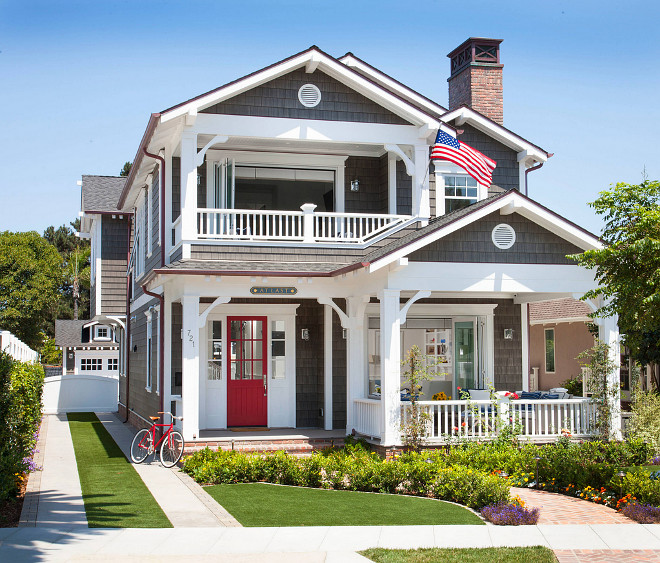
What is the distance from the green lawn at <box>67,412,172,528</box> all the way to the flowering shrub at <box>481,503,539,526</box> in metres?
4.09

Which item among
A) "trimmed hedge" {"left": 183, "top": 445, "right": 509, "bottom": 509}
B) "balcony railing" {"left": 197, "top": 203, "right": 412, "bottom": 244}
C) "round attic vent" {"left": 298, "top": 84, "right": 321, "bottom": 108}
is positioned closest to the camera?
"trimmed hedge" {"left": 183, "top": 445, "right": 509, "bottom": 509}

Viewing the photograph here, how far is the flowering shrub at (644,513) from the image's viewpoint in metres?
10.3

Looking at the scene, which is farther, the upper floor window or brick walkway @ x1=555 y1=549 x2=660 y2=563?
the upper floor window

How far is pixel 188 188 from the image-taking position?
16.0m

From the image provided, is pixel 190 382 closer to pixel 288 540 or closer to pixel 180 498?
pixel 180 498

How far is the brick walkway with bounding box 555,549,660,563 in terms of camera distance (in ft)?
27.9

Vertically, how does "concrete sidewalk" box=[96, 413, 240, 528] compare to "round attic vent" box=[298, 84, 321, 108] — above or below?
below

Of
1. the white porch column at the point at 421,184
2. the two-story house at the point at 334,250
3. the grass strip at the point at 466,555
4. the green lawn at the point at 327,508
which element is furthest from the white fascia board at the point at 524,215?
the grass strip at the point at 466,555

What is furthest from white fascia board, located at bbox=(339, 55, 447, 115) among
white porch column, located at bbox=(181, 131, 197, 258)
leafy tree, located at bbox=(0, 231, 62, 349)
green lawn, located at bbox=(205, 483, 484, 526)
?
leafy tree, located at bbox=(0, 231, 62, 349)

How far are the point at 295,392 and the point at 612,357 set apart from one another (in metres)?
6.89

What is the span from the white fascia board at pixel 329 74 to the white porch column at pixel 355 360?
13.9 ft

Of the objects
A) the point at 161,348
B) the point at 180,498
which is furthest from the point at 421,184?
the point at 180,498

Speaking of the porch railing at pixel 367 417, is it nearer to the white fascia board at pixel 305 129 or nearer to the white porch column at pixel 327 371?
the white porch column at pixel 327 371

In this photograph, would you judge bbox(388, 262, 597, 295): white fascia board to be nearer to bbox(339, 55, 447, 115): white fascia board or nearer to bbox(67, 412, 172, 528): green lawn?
bbox(339, 55, 447, 115): white fascia board
